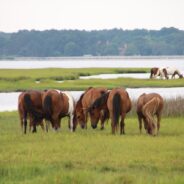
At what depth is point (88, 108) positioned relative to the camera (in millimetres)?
21188

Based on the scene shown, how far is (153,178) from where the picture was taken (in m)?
12.6

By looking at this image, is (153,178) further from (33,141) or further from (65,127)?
(65,127)

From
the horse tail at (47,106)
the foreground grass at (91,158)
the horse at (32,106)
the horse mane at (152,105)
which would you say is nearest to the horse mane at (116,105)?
the foreground grass at (91,158)

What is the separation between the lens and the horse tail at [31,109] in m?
20.1

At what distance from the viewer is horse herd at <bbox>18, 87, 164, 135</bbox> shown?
63.9 feet

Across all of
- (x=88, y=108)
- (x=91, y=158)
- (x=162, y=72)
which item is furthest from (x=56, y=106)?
(x=162, y=72)

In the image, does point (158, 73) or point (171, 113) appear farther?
point (158, 73)

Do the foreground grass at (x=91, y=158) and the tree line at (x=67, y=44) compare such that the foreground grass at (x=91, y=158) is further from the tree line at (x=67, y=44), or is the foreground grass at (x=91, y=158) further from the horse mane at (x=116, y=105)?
the tree line at (x=67, y=44)

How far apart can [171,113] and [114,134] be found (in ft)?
19.8

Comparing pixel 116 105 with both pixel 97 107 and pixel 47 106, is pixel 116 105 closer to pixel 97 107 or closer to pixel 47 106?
pixel 97 107

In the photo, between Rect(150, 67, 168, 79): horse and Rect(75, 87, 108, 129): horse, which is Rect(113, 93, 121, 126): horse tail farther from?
Rect(150, 67, 168, 79): horse

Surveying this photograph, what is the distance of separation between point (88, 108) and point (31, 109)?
6.24 feet

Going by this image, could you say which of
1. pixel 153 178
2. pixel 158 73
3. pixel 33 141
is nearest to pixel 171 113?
pixel 33 141

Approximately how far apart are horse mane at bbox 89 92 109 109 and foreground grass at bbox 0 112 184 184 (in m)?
1.42
